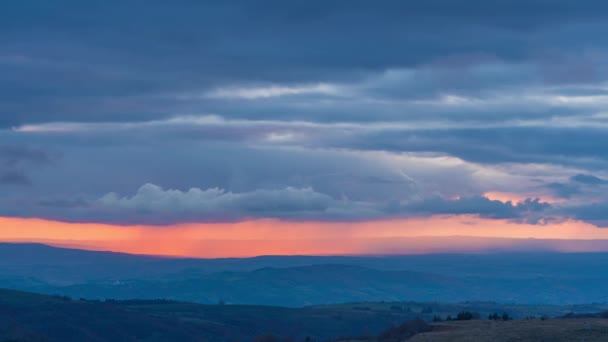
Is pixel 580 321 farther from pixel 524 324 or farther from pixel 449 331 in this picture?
pixel 449 331

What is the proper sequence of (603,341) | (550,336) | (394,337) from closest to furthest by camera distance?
1. (603,341)
2. (550,336)
3. (394,337)

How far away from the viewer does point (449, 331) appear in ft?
509

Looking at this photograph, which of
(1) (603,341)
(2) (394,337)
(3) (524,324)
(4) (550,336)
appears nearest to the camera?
(1) (603,341)

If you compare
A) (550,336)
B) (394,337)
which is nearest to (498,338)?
(550,336)

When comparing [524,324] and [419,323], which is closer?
[524,324]

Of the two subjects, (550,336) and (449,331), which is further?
(449,331)

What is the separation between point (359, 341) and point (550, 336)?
136 feet

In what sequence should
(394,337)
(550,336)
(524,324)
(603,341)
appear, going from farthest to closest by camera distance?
(394,337) < (524,324) < (550,336) < (603,341)

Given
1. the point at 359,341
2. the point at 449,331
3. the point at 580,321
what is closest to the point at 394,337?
the point at 359,341

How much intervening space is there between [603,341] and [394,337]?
47851mm

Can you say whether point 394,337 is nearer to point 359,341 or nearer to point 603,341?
point 359,341

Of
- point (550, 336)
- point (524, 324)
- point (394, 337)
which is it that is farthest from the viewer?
point (394, 337)

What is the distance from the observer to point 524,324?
152 m

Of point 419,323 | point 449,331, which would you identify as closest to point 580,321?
point 449,331
